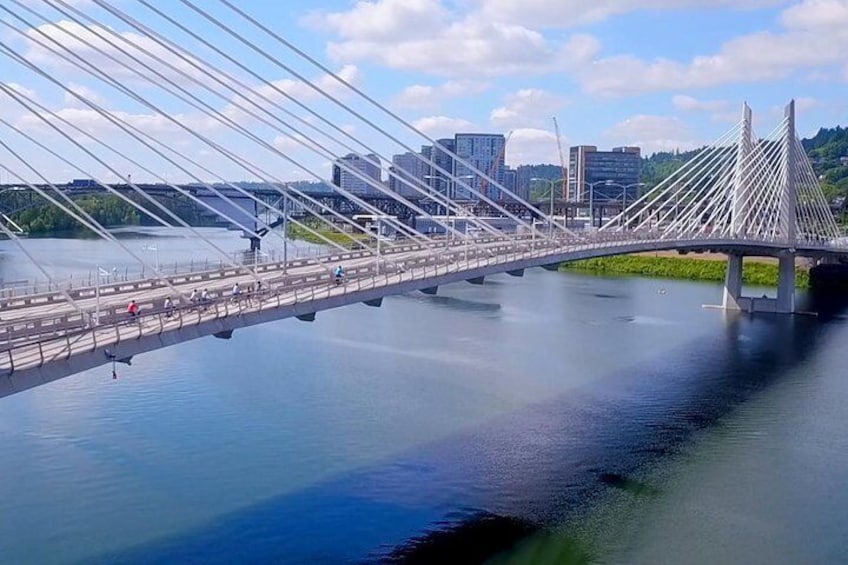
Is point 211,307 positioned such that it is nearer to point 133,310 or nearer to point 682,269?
point 133,310

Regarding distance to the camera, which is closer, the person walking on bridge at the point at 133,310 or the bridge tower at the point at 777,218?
the person walking on bridge at the point at 133,310

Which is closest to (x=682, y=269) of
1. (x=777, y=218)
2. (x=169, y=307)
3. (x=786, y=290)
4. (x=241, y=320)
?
(x=777, y=218)

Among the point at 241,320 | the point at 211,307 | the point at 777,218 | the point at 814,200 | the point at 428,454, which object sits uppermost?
the point at 814,200

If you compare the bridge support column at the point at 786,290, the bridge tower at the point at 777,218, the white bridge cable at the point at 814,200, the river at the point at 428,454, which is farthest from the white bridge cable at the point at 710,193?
the river at the point at 428,454

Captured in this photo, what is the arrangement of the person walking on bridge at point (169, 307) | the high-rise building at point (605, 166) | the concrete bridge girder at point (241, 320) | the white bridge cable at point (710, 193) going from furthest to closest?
1. the high-rise building at point (605, 166)
2. the white bridge cable at point (710, 193)
3. the person walking on bridge at point (169, 307)
4. the concrete bridge girder at point (241, 320)

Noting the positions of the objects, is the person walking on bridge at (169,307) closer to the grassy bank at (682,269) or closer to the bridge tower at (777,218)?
the bridge tower at (777,218)

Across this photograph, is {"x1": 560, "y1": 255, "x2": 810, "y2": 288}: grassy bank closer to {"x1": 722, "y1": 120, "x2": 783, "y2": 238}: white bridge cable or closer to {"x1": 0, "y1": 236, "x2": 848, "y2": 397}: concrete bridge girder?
{"x1": 722, "y1": 120, "x2": 783, "y2": 238}: white bridge cable

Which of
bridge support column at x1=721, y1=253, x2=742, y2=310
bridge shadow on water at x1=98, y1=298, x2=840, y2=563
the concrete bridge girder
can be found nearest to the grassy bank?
bridge support column at x1=721, y1=253, x2=742, y2=310
